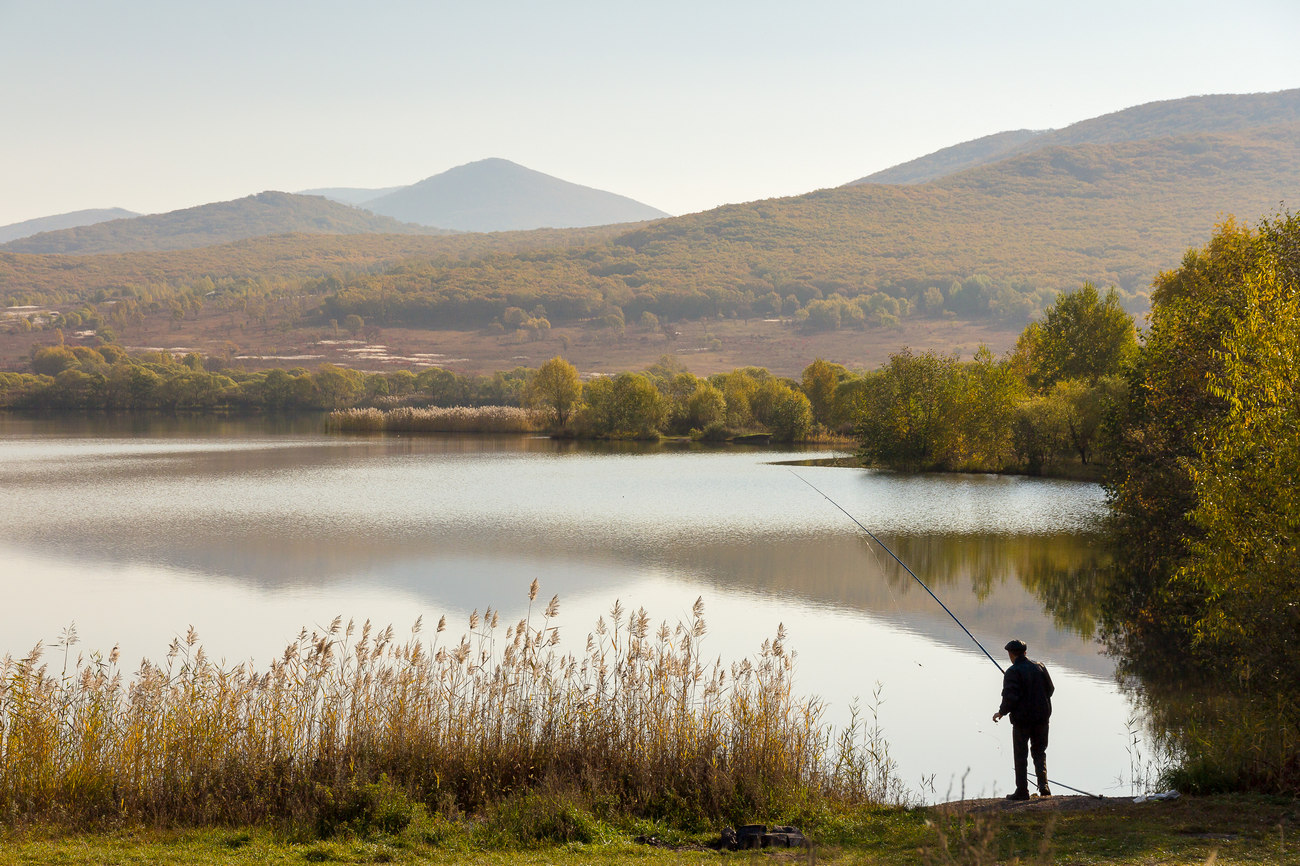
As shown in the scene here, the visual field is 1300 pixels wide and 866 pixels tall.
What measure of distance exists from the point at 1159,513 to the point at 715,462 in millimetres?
33883

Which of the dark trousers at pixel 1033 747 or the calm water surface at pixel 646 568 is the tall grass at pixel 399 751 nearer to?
the dark trousers at pixel 1033 747

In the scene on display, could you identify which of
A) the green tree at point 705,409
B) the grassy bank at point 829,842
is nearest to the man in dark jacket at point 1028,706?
the grassy bank at point 829,842

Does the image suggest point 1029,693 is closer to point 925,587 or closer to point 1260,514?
point 1260,514

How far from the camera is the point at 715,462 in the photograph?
166ft

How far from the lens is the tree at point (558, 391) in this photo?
75.9 metres

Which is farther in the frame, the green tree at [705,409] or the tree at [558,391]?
the tree at [558,391]

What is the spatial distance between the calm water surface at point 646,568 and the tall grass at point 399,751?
2.08m

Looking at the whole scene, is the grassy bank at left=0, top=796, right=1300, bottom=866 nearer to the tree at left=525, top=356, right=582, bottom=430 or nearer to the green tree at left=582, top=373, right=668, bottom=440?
the green tree at left=582, top=373, right=668, bottom=440

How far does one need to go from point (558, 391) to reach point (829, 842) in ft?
228

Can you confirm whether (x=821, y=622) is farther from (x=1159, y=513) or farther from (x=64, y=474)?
(x=64, y=474)

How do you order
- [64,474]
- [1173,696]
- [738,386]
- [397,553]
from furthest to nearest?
[738,386] → [64,474] → [397,553] → [1173,696]

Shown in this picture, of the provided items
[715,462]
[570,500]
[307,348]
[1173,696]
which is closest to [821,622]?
[1173,696]

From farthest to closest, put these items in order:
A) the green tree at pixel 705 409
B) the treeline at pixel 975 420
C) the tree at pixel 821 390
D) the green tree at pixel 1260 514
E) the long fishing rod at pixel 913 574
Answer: the tree at pixel 821 390 → the green tree at pixel 705 409 → the treeline at pixel 975 420 → the long fishing rod at pixel 913 574 → the green tree at pixel 1260 514

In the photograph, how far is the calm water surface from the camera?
12727 millimetres
